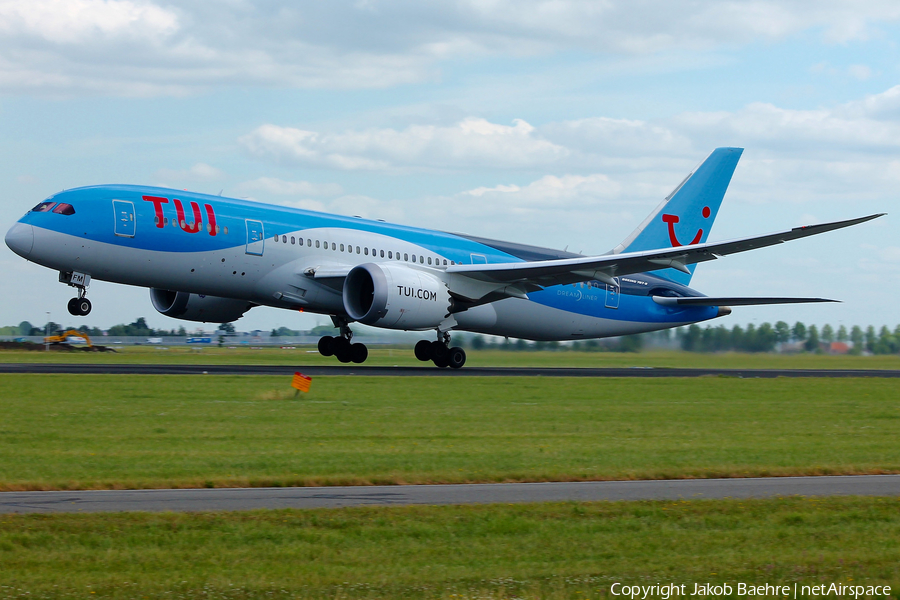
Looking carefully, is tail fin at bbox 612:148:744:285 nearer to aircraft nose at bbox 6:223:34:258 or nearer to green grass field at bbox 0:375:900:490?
green grass field at bbox 0:375:900:490

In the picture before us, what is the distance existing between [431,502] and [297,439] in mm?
5495

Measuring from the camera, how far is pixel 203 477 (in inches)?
450

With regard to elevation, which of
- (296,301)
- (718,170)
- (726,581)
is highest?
(718,170)

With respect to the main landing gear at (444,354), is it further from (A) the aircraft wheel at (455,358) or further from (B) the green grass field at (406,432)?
(B) the green grass field at (406,432)

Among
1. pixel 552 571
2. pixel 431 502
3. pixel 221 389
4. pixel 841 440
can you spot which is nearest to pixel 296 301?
pixel 221 389

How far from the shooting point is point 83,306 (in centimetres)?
2716

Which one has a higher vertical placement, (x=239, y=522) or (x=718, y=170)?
(x=718, y=170)

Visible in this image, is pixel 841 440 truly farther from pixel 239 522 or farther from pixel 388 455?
pixel 239 522

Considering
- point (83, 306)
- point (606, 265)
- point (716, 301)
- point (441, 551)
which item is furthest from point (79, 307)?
point (716, 301)

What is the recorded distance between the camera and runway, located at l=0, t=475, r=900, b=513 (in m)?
9.66

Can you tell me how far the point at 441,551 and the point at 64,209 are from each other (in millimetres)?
22722

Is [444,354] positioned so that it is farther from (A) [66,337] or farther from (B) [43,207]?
(A) [66,337]

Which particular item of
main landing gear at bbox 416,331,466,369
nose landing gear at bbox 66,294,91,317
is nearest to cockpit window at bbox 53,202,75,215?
nose landing gear at bbox 66,294,91,317

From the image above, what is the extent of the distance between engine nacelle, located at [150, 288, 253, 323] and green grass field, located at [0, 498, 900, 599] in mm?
26190
